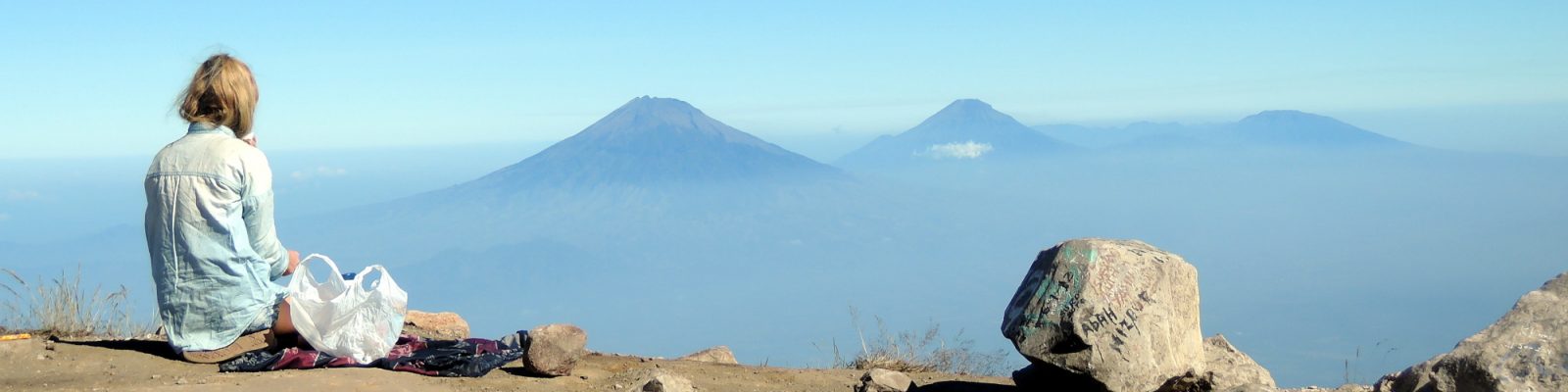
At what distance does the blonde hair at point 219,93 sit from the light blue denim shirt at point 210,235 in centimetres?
7

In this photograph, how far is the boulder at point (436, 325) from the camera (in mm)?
9172

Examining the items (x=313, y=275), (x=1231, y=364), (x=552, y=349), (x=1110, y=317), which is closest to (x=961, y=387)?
(x=1110, y=317)

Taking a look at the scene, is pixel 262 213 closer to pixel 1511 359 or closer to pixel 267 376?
pixel 267 376

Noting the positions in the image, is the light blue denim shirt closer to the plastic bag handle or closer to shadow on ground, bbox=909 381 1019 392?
the plastic bag handle

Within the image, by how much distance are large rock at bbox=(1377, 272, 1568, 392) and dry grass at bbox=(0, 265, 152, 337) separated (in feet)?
27.6

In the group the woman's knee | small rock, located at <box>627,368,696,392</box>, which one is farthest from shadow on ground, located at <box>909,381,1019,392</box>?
the woman's knee

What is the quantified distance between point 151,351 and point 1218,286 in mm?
208308

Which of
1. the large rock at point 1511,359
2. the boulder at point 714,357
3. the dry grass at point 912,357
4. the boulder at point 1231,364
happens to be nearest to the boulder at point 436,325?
the boulder at point 714,357

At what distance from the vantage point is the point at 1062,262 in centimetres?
662

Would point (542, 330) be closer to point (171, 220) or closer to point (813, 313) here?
point (171, 220)

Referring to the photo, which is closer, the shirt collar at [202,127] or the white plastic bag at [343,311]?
the shirt collar at [202,127]

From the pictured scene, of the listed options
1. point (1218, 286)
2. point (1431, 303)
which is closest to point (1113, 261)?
point (1431, 303)

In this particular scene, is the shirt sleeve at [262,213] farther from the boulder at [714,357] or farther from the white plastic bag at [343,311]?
the boulder at [714,357]

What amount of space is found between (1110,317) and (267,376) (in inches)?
183
